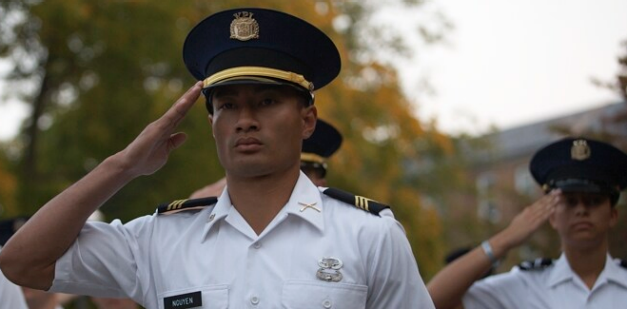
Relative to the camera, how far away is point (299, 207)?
4562 mm

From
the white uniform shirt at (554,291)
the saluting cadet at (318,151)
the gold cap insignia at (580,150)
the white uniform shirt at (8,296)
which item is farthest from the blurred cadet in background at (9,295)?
the gold cap insignia at (580,150)

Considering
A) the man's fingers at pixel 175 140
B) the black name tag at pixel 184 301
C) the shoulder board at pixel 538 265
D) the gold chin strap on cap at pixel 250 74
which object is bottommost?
the shoulder board at pixel 538 265

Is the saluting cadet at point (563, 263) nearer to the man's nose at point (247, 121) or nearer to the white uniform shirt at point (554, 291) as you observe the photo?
the white uniform shirt at point (554, 291)

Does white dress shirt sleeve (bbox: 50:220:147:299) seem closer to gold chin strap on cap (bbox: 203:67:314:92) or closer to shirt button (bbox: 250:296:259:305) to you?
shirt button (bbox: 250:296:259:305)

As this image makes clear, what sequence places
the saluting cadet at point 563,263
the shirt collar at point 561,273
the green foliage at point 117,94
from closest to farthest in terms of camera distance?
the saluting cadet at point 563,263, the shirt collar at point 561,273, the green foliage at point 117,94

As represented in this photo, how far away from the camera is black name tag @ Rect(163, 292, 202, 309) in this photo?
4414mm

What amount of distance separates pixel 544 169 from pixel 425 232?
16960mm

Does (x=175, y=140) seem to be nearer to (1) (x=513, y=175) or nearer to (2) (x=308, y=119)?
(2) (x=308, y=119)

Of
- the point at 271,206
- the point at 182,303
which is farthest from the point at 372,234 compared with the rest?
the point at 182,303

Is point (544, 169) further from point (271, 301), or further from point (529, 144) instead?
point (529, 144)

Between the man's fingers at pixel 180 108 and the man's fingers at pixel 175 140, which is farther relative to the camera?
the man's fingers at pixel 175 140

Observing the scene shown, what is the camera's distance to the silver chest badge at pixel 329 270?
14.3ft

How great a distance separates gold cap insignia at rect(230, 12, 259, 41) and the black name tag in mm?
927

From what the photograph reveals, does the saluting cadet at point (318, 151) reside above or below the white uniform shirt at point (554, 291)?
above
